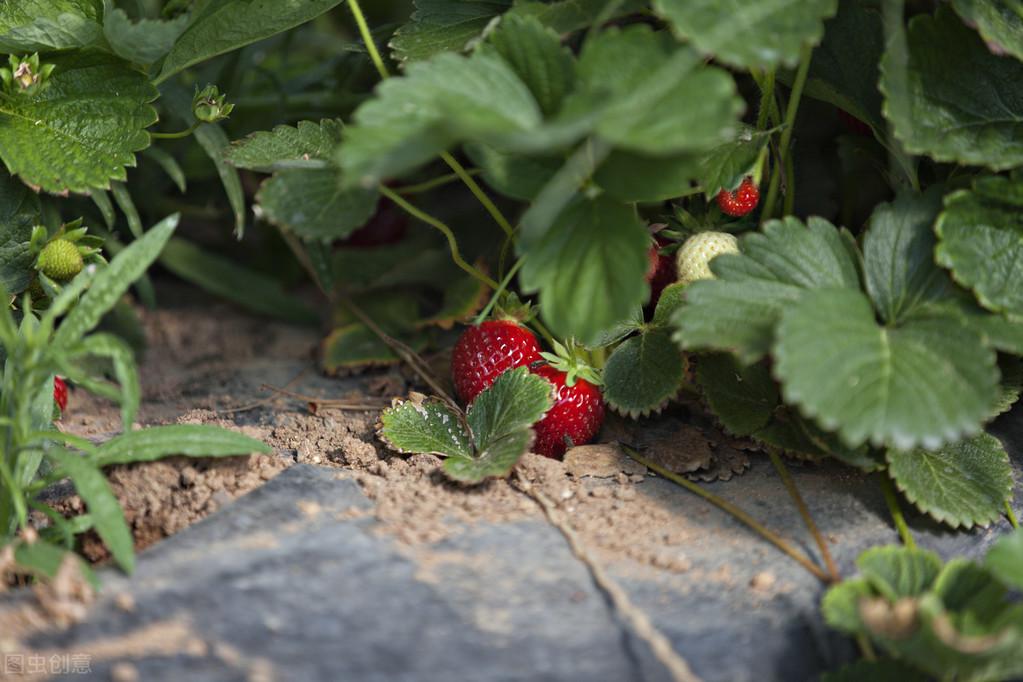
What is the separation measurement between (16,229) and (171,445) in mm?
478

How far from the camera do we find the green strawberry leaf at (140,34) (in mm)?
1128

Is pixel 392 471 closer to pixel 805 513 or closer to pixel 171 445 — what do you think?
pixel 171 445

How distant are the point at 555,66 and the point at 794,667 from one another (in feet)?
1.98

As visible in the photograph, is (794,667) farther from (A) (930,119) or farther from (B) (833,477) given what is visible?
(A) (930,119)

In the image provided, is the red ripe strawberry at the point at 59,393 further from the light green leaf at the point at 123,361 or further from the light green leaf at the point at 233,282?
the light green leaf at the point at 233,282

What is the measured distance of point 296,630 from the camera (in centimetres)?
77

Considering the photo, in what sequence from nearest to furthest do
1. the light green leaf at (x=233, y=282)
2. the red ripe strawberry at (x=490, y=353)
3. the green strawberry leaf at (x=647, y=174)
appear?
the green strawberry leaf at (x=647, y=174)
the red ripe strawberry at (x=490, y=353)
the light green leaf at (x=233, y=282)

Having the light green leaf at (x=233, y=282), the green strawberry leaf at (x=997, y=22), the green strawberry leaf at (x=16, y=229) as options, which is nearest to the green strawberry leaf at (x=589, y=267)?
the green strawberry leaf at (x=997, y=22)

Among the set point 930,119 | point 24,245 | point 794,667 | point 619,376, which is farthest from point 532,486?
point 24,245

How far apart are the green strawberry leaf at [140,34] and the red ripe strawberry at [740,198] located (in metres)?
0.71

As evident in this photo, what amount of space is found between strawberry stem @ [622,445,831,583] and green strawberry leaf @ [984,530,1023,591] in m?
0.17

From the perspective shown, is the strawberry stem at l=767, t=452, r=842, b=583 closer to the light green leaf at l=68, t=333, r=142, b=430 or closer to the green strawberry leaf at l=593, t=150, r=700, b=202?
the green strawberry leaf at l=593, t=150, r=700, b=202

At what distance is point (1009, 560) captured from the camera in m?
0.76

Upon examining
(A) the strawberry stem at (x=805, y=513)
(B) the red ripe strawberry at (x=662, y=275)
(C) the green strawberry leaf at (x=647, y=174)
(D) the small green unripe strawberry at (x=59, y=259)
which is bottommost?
(A) the strawberry stem at (x=805, y=513)
